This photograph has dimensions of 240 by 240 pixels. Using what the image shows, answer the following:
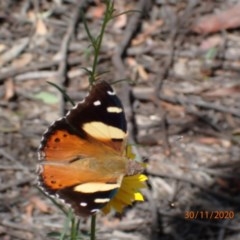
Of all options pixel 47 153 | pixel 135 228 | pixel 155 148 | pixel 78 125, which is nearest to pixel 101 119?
pixel 78 125

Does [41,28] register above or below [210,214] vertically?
above

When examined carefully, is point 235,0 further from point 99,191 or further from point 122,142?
point 99,191

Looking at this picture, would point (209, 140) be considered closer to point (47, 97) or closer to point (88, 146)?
point (47, 97)

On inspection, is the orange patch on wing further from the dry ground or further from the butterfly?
the dry ground

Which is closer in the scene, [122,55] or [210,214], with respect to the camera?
[210,214]

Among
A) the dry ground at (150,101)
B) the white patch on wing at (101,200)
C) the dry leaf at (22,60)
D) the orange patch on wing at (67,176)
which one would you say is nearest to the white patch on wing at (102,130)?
the orange patch on wing at (67,176)

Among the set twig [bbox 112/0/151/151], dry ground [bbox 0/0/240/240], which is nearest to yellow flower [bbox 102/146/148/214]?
dry ground [bbox 0/0/240/240]

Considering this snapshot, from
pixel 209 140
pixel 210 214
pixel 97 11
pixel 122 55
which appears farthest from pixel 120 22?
pixel 210 214
